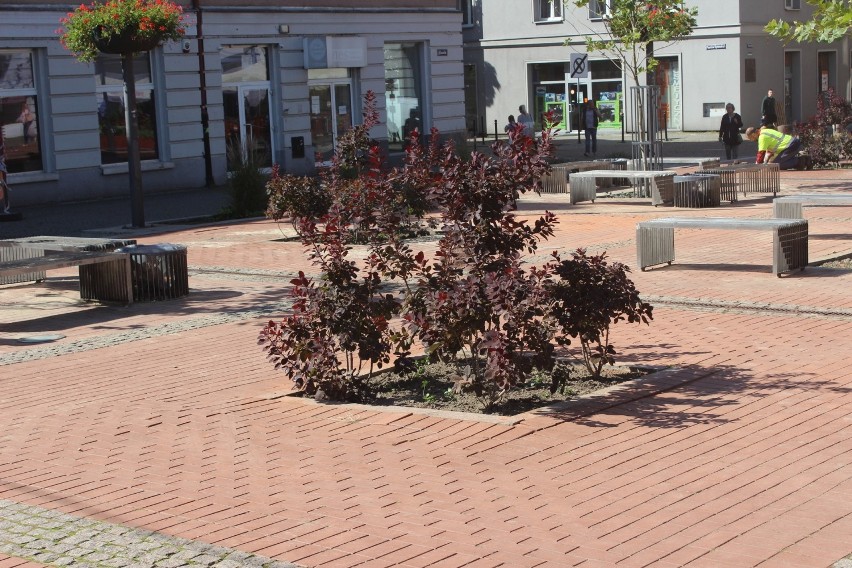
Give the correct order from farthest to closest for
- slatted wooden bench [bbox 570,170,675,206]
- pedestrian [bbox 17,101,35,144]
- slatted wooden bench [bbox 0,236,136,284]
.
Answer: pedestrian [bbox 17,101,35,144], slatted wooden bench [bbox 570,170,675,206], slatted wooden bench [bbox 0,236,136,284]

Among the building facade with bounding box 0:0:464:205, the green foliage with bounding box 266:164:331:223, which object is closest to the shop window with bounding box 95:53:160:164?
the building facade with bounding box 0:0:464:205

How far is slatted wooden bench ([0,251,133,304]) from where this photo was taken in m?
12.2

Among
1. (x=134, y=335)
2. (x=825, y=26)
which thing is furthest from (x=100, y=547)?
(x=825, y=26)

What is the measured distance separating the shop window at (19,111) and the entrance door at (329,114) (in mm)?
8283

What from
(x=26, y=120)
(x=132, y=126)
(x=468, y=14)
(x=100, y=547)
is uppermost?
(x=468, y=14)

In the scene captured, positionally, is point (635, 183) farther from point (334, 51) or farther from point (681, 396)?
point (681, 396)

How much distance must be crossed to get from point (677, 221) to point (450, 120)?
23.4 metres

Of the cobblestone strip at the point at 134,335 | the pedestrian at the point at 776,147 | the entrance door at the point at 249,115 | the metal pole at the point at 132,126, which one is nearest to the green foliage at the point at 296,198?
the metal pole at the point at 132,126

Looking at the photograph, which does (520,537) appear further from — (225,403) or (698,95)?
(698,95)

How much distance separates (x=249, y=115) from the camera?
102 feet

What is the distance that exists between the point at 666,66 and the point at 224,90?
784 inches

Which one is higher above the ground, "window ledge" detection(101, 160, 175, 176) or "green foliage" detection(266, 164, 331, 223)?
"window ledge" detection(101, 160, 175, 176)

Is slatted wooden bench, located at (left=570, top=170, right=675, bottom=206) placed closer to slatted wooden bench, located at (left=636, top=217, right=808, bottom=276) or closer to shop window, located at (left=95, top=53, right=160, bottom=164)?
slatted wooden bench, located at (left=636, top=217, right=808, bottom=276)

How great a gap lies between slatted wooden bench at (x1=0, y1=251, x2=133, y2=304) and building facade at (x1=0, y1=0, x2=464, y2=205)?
8.72 metres
